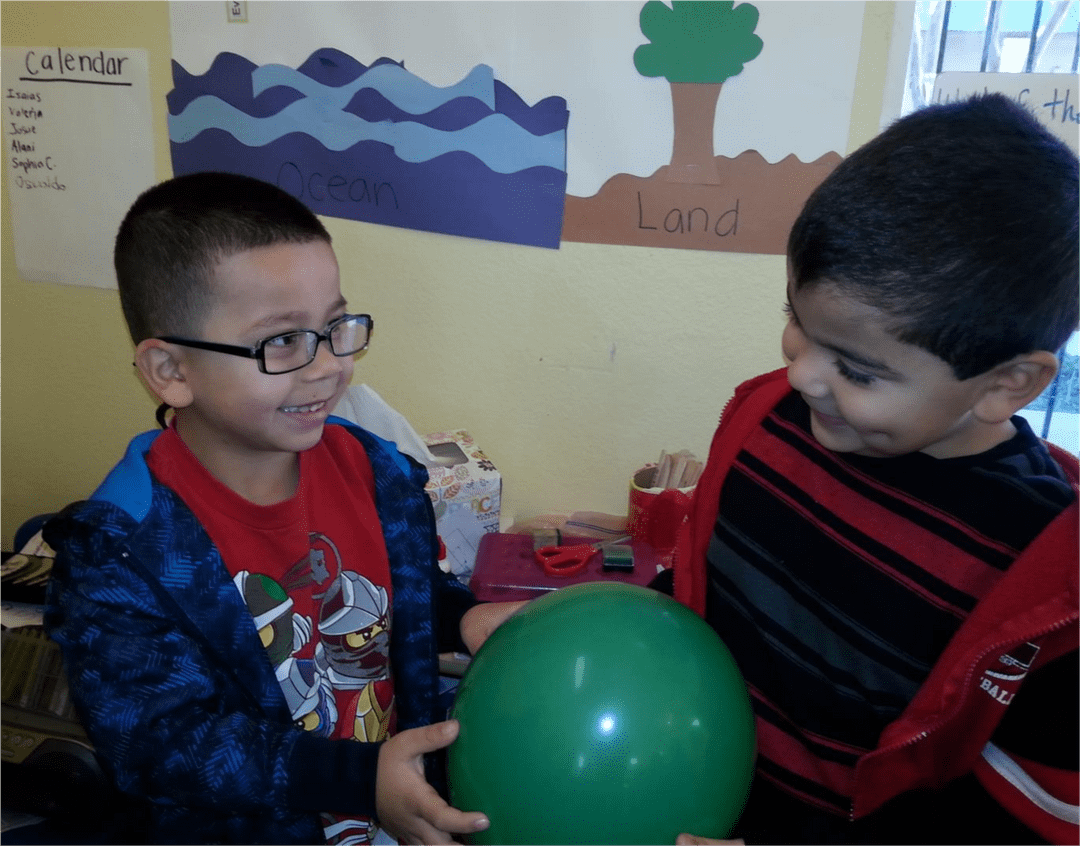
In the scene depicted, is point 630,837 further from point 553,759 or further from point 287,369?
point 287,369

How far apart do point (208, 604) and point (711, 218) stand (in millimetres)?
1063

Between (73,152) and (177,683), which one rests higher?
(73,152)

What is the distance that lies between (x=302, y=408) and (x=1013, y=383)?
2.26 ft

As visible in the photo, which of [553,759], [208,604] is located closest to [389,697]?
[208,604]

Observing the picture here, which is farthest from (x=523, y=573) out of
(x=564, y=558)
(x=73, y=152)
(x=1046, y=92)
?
(x=73, y=152)

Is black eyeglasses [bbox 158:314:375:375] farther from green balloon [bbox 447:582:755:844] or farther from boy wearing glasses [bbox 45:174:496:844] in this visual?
green balloon [bbox 447:582:755:844]

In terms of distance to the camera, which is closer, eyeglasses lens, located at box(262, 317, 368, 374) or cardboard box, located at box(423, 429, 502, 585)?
eyeglasses lens, located at box(262, 317, 368, 374)

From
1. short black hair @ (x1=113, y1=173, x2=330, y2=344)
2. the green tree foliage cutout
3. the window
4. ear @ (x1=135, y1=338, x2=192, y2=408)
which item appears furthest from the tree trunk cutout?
ear @ (x1=135, y1=338, x2=192, y2=408)

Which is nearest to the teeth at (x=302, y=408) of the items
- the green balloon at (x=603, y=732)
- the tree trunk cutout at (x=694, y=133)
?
the green balloon at (x=603, y=732)

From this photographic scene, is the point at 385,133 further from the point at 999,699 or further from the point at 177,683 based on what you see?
the point at 999,699

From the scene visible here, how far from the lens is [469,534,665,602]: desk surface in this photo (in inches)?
52.7

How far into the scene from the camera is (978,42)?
1315 millimetres

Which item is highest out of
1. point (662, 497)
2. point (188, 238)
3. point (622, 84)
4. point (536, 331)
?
point (622, 84)

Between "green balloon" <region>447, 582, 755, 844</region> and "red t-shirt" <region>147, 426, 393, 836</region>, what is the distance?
239mm
